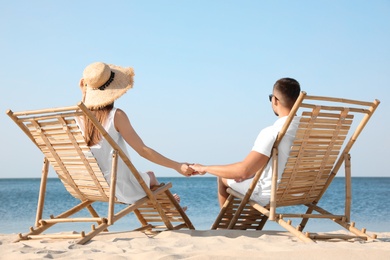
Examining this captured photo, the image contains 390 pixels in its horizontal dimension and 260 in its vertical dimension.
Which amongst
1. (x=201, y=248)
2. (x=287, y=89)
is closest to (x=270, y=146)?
(x=287, y=89)

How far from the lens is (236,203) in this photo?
16.5 feet

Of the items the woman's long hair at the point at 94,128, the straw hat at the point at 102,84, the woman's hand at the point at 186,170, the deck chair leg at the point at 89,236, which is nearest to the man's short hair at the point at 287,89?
the woman's hand at the point at 186,170

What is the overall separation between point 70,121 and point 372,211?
12485 mm

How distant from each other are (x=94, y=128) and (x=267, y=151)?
133 cm

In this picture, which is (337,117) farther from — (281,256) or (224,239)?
(281,256)

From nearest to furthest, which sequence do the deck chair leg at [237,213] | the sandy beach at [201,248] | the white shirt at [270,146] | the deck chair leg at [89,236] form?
1. the sandy beach at [201,248]
2. the deck chair leg at [89,236]
3. the white shirt at [270,146]
4. the deck chair leg at [237,213]

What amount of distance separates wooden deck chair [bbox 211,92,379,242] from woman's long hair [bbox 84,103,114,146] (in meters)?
1.24

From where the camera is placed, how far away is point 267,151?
439 cm

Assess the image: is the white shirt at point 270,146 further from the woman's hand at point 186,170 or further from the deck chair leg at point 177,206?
the deck chair leg at point 177,206

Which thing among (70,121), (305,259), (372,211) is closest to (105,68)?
(70,121)

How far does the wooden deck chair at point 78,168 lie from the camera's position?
4.30m

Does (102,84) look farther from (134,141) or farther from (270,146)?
(270,146)

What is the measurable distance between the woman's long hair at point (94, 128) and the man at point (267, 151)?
37.0 inches

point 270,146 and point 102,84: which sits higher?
point 102,84
